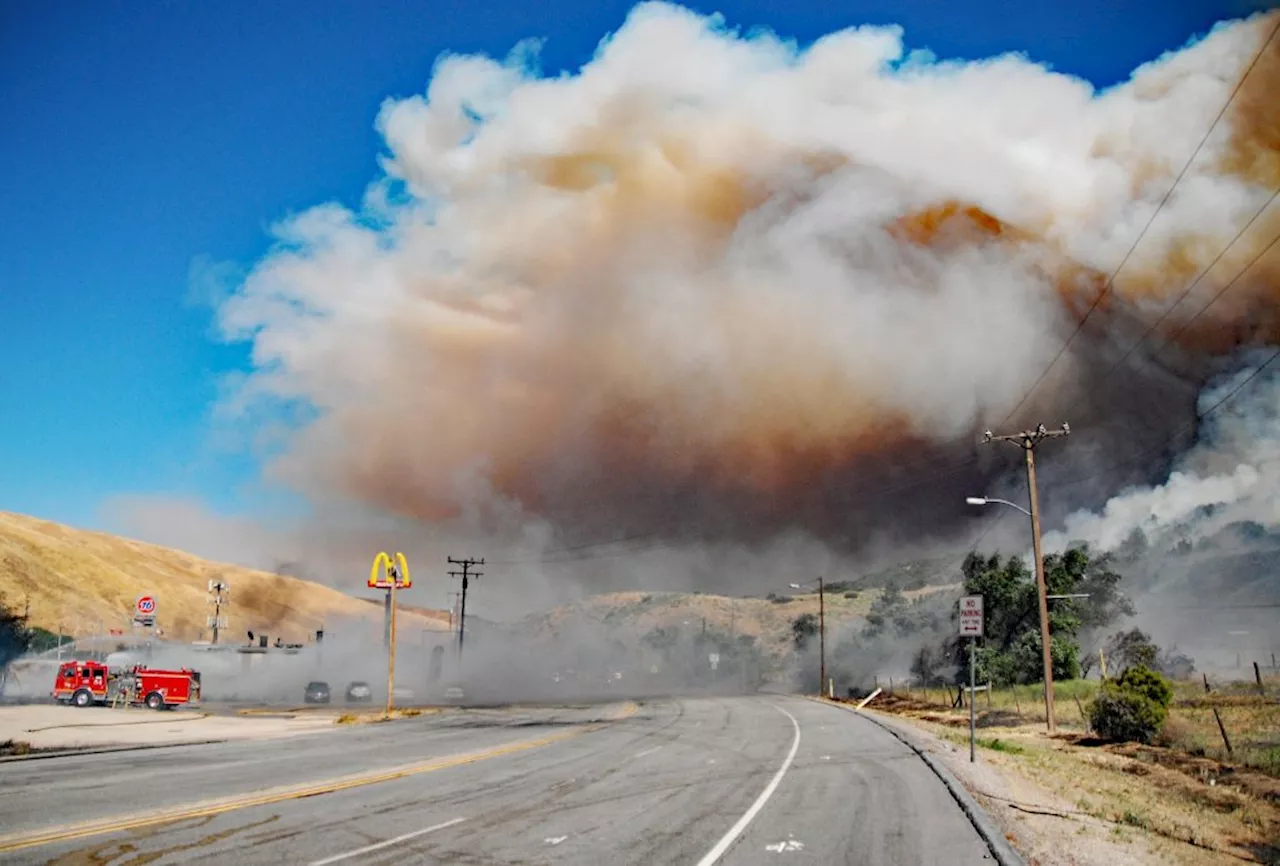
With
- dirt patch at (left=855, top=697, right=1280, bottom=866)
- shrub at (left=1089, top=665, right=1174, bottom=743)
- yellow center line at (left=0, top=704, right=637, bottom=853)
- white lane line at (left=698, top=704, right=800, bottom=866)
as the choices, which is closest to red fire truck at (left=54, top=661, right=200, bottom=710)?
yellow center line at (left=0, top=704, right=637, bottom=853)

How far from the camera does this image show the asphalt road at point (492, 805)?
37.6 ft

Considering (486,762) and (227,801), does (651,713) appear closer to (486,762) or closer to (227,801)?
(486,762)

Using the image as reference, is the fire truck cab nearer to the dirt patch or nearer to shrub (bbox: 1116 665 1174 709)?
the dirt patch

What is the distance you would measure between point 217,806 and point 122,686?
46982 millimetres

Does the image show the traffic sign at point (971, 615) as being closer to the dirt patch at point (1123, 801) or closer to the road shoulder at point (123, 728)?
the dirt patch at point (1123, 801)

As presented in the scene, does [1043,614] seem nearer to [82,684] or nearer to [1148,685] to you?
[1148,685]

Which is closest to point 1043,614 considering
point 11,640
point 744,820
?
point 744,820

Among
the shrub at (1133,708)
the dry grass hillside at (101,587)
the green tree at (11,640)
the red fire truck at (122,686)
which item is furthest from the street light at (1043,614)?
the dry grass hillside at (101,587)

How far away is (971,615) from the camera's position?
23.2m

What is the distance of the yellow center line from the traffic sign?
12842 millimetres

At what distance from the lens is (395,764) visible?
2272cm

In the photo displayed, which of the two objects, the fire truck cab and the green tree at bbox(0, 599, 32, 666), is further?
the green tree at bbox(0, 599, 32, 666)

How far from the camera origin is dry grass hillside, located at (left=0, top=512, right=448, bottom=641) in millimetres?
125750

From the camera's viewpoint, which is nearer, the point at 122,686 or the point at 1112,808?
the point at 1112,808
